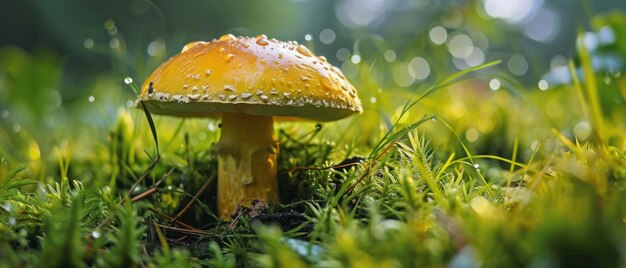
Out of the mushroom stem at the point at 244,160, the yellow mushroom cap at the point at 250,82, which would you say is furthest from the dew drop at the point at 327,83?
the mushroom stem at the point at 244,160

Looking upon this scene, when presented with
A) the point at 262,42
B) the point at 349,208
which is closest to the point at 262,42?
the point at 262,42

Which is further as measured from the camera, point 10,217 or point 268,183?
point 268,183

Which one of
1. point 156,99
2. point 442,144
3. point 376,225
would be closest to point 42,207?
point 156,99

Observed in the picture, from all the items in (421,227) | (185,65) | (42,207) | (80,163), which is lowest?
Answer: (421,227)

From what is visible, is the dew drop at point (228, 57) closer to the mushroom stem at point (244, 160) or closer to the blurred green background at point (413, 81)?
the mushroom stem at point (244, 160)

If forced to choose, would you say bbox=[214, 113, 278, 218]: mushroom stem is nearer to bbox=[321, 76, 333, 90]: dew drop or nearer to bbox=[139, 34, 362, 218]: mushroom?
bbox=[139, 34, 362, 218]: mushroom

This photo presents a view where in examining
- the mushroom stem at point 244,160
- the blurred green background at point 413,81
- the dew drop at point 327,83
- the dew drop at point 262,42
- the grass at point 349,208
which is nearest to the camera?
the grass at point 349,208

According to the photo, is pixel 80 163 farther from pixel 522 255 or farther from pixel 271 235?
pixel 522 255
